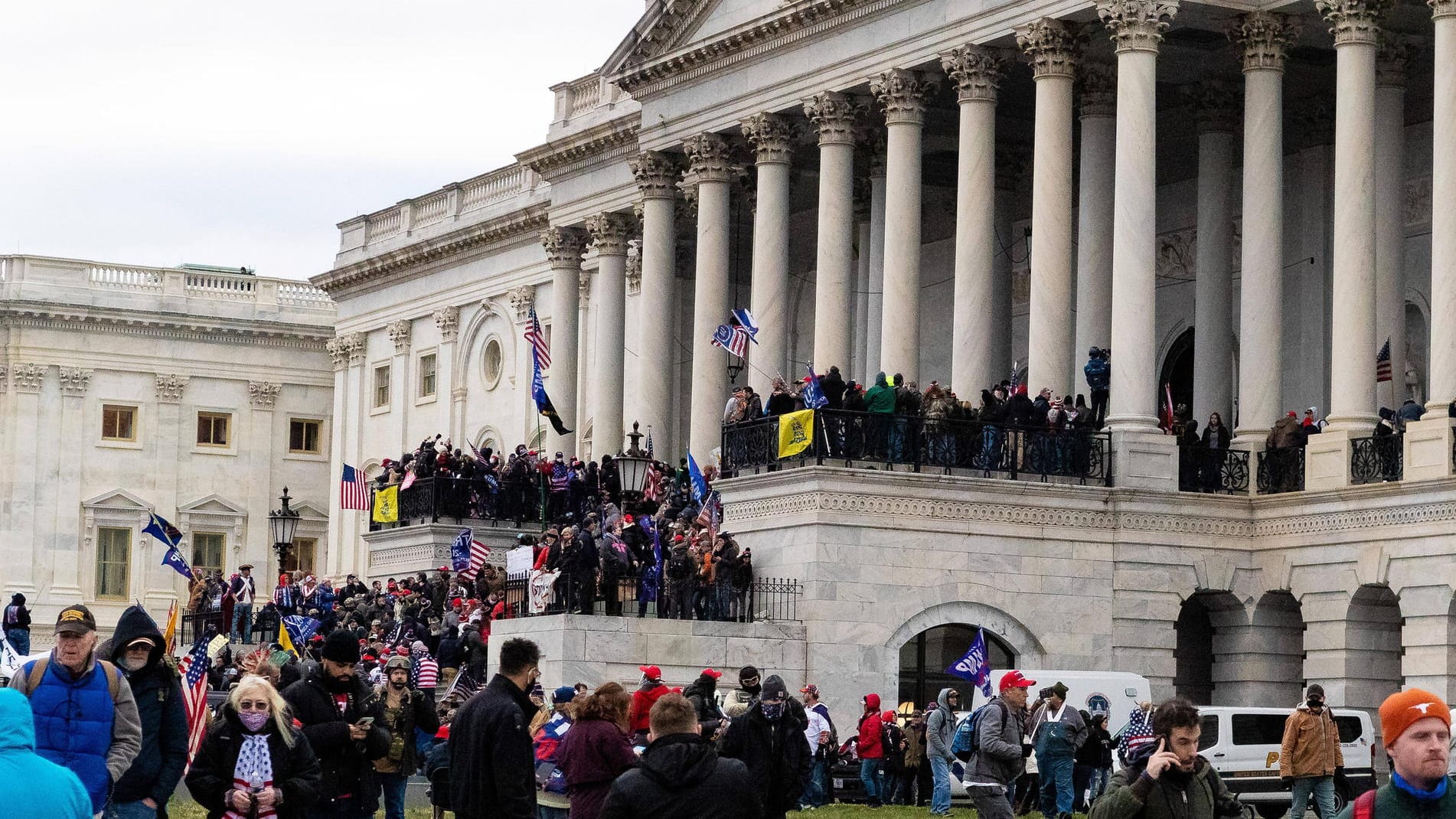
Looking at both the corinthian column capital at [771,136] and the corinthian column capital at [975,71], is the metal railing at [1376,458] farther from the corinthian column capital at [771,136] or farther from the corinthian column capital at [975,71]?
the corinthian column capital at [771,136]

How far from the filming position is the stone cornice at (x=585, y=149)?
6128 centimetres

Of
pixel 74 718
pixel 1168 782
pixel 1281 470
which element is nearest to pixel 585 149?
pixel 1281 470

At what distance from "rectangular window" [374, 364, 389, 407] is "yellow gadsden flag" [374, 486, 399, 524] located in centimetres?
2027

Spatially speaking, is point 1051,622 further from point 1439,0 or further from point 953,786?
point 1439,0

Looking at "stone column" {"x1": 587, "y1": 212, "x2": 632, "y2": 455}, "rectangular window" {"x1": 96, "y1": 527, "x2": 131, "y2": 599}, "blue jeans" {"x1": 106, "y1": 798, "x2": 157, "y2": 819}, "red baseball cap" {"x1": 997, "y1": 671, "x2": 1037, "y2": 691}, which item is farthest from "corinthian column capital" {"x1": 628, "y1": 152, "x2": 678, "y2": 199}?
"blue jeans" {"x1": 106, "y1": 798, "x2": 157, "y2": 819}

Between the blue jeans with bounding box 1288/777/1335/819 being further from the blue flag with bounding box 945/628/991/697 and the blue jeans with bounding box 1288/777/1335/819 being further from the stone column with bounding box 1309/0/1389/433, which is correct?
the stone column with bounding box 1309/0/1389/433

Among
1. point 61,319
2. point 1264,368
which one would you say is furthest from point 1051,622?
point 61,319

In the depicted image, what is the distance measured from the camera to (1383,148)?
43.8 meters

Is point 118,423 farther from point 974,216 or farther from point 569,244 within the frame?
point 974,216

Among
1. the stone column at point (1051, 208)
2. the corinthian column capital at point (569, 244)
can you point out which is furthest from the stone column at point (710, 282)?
the corinthian column capital at point (569, 244)

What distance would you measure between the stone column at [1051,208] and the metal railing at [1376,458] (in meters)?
5.23

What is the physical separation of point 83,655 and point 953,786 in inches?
836

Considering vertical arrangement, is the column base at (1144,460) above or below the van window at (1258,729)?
above

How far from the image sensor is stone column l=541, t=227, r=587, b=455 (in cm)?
6362
